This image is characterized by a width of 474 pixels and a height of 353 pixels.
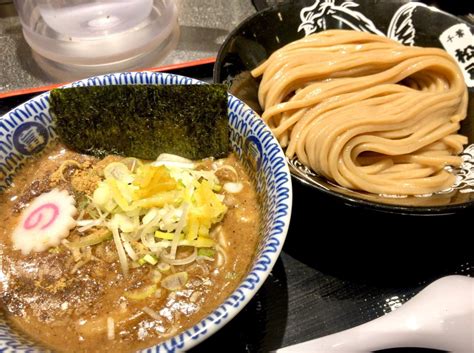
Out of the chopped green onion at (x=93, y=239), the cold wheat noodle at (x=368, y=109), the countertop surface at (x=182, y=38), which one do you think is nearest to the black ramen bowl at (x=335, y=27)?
the cold wheat noodle at (x=368, y=109)

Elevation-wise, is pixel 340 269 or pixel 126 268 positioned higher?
pixel 126 268

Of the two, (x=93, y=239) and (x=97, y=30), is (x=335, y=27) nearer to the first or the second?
(x=97, y=30)

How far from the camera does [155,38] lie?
2.21m

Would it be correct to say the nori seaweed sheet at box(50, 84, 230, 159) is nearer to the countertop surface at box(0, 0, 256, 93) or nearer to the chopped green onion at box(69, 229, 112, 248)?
the chopped green onion at box(69, 229, 112, 248)

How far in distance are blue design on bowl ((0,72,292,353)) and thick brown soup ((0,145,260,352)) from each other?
0.26 ft

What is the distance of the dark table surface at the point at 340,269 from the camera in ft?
4.26

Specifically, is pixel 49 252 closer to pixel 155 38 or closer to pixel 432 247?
pixel 432 247

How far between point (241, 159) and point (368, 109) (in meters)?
0.62

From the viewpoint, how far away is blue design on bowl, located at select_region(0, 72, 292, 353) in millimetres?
883

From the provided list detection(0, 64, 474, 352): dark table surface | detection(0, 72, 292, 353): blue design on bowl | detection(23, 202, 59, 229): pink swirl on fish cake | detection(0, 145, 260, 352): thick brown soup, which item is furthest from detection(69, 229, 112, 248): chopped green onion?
detection(0, 64, 474, 352): dark table surface

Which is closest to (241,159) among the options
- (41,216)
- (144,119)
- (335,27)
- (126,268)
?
(144,119)

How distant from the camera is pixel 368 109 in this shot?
5.58 ft

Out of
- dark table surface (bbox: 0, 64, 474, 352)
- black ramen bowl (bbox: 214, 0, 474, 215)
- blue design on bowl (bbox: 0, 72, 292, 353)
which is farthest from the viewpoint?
black ramen bowl (bbox: 214, 0, 474, 215)

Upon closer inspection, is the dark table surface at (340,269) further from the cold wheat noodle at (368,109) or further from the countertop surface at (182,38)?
the countertop surface at (182,38)
